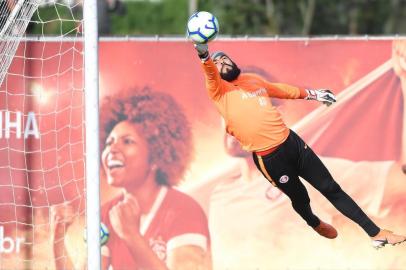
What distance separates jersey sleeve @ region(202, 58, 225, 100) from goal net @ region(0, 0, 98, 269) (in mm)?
2305

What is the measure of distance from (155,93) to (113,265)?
2016 mm

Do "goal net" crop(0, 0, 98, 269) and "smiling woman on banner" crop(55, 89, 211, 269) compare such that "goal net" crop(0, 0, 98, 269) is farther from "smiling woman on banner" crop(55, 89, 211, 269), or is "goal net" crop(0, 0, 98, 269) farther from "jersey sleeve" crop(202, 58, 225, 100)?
"jersey sleeve" crop(202, 58, 225, 100)

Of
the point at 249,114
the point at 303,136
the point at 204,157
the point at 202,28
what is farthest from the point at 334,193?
the point at 202,28

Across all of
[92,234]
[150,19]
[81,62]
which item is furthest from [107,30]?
[150,19]

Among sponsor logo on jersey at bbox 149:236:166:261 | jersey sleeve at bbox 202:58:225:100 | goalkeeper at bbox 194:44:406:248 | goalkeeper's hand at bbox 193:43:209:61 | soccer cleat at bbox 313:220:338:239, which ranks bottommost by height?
sponsor logo on jersey at bbox 149:236:166:261

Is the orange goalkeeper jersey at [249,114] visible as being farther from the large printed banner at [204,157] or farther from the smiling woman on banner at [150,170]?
the smiling woman on banner at [150,170]

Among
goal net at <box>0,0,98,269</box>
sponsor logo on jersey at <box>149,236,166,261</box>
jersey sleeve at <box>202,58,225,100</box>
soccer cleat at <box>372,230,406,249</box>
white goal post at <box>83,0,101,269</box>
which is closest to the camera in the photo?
white goal post at <box>83,0,101,269</box>

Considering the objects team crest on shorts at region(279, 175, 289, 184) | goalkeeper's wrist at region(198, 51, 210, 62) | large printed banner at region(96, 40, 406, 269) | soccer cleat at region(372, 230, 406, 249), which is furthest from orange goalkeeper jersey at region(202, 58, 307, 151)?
large printed banner at region(96, 40, 406, 269)

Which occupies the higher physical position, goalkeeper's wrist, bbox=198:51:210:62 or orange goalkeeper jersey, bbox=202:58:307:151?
goalkeeper's wrist, bbox=198:51:210:62

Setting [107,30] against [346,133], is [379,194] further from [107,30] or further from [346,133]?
[107,30]

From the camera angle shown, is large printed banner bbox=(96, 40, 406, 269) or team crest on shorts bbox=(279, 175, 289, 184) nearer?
team crest on shorts bbox=(279, 175, 289, 184)

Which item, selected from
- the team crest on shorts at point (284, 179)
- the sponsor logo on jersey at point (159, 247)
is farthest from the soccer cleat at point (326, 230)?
the sponsor logo on jersey at point (159, 247)

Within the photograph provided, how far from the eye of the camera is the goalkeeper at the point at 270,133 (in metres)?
8.98

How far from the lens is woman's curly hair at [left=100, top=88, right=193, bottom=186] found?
1082cm
